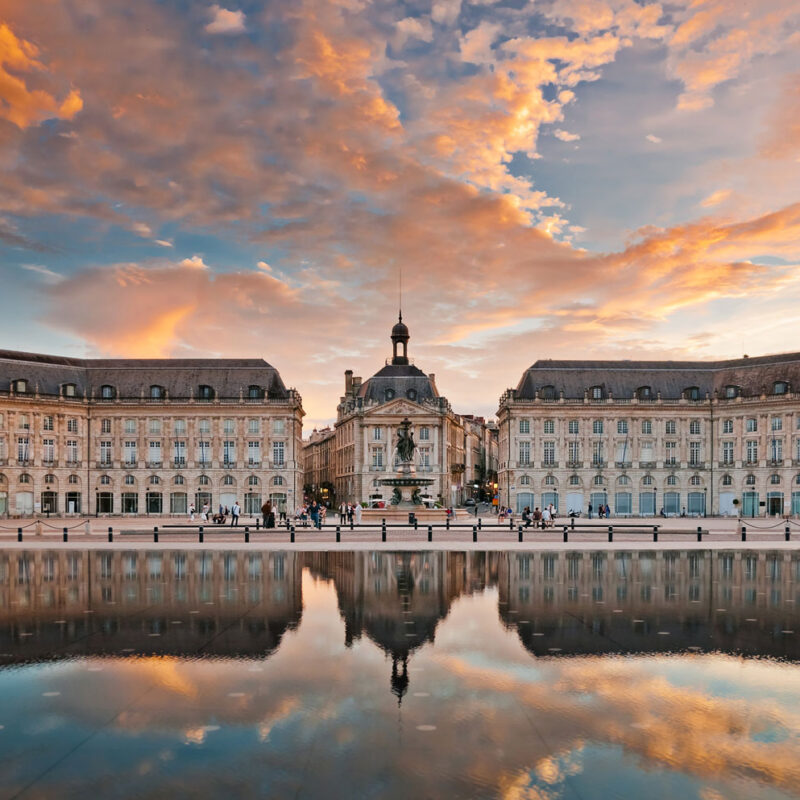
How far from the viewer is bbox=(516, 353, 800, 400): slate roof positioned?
99.0m

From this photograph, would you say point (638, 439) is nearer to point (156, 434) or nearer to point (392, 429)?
point (392, 429)

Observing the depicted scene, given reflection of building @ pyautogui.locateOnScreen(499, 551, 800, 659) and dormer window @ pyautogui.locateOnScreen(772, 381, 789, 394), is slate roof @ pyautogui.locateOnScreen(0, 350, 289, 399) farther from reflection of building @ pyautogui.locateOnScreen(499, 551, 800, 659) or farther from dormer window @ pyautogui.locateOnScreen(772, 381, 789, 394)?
reflection of building @ pyautogui.locateOnScreen(499, 551, 800, 659)

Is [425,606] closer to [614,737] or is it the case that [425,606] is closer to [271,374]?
[614,737]

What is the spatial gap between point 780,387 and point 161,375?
2732 inches

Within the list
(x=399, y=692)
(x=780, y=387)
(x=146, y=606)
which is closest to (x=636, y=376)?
(x=780, y=387)

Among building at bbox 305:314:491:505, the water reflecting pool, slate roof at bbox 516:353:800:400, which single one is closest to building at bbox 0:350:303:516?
building at bbox 305:314:491:505

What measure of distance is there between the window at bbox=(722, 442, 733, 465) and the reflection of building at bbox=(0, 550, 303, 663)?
75776 millimetres

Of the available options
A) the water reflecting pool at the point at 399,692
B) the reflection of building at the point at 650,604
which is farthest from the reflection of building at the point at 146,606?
the reflection of building at the point at 650,604

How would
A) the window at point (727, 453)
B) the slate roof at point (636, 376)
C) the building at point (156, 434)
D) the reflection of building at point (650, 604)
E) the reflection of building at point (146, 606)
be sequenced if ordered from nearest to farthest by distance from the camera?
the reflection of building at point (146, 606)
the reflection of building at point (650, 604)
the building at point (156, 434)
the window at point (727, 453)
the slate roof at point (636, 376)

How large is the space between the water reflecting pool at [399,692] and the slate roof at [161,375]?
7415cm

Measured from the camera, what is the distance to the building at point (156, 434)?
91938mm

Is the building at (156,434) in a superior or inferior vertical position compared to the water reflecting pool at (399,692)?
superior

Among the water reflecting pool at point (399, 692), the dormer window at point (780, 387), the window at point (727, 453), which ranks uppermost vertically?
the dormer window at point (780, 387)

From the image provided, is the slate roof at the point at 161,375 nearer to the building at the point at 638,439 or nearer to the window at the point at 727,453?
the building at the point at 638,439
